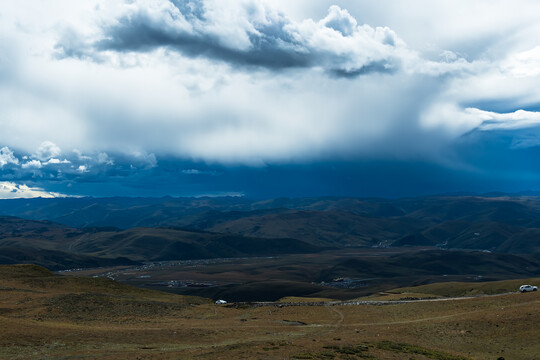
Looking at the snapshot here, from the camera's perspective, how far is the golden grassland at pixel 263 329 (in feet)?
142

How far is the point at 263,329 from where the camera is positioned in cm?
6097

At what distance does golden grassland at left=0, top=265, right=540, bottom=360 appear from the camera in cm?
4331

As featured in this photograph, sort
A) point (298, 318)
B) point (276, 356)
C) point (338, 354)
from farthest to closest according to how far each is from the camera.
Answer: point (298, 318) → point (338, 354) → point (276, 356)

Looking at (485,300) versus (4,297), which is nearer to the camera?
(485,300)

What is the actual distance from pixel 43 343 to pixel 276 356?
81.9ft

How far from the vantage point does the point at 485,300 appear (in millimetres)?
73062

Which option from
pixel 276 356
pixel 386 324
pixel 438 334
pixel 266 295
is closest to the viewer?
pixel 276 356

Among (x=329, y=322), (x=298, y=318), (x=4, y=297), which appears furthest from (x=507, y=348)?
(x=4, y=297)

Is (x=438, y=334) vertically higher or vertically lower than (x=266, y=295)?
higher

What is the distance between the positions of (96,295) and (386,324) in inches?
1961

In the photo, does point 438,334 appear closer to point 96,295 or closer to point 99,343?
point 99,343

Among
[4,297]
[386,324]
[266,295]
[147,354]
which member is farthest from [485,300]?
[266,295]

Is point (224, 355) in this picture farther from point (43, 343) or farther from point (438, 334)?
point (438, 334)

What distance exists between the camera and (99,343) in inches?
1916
